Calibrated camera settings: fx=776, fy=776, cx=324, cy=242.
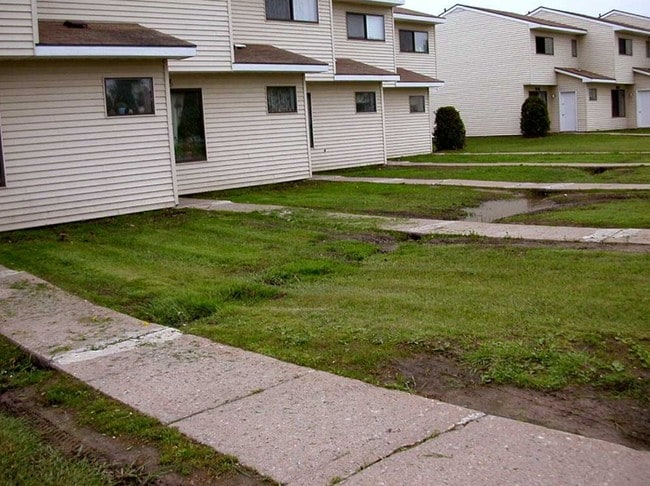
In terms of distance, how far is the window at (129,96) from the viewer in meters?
15.0

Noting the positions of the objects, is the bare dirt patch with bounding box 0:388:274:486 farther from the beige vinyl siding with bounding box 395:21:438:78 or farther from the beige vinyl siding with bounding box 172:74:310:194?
the beige vinyl siding with bounding box 395:21:438:78

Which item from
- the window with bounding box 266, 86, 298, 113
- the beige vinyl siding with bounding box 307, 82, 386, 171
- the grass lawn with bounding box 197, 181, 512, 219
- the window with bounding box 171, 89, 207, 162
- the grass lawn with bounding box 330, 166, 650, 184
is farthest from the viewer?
the beige vinyl siding with bounding box 307, 82, 386, 171

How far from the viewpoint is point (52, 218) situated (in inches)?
561

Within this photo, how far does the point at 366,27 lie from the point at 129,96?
13.6m

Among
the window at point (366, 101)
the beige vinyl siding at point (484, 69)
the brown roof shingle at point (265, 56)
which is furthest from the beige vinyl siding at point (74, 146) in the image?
the beige vinyl siding at point (484, 69)

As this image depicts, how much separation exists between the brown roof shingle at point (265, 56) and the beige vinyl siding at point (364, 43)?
5622mm

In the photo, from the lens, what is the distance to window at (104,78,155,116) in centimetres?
1500

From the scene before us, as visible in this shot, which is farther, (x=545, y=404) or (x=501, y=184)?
(x=501, y=184)

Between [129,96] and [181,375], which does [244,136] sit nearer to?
[129,96]

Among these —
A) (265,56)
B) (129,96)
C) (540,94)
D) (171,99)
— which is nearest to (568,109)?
(540,94)

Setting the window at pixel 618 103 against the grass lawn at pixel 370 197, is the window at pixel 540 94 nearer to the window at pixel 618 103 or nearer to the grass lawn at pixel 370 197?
the window at pixel 618 103

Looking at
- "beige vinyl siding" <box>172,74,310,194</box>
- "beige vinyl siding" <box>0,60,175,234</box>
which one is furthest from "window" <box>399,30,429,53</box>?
"beige vinyl siding" <box>0,60,175,234</box>

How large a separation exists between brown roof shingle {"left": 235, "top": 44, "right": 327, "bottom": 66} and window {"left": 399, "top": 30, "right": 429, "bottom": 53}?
1285 centimetres

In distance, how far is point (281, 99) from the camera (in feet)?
66.9
